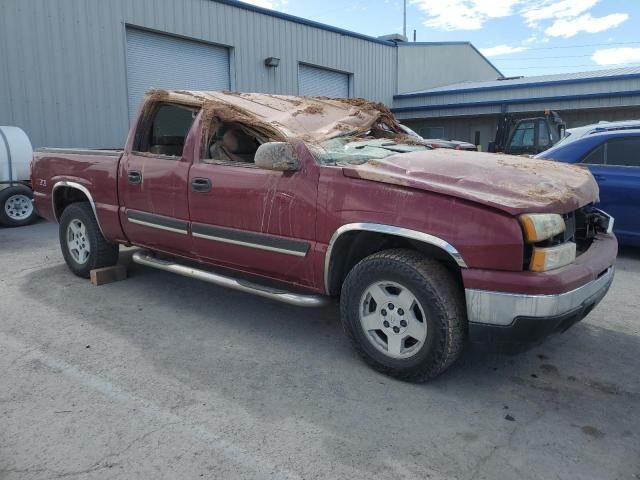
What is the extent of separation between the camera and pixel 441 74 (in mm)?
28391

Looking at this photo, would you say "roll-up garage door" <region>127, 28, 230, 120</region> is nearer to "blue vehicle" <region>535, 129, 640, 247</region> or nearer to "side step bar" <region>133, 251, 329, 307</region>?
"side step bar" <region>133, 251, 329, 307</region>

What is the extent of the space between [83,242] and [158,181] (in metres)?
1.57

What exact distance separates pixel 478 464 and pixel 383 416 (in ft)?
1.90

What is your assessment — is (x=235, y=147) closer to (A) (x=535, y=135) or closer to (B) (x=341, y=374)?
(B) (x=341, y=374)

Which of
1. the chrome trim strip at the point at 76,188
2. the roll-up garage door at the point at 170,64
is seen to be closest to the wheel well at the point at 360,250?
the chrome trim strip at the point at 76,188

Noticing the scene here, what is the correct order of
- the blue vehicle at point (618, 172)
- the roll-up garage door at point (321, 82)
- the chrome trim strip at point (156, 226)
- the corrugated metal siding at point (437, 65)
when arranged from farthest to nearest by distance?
the corrugated metal siding at point (437, 65)
the roll-up garage door at point (321, 82)
the blue vehicle at point (618, 172)
the chrome trim strip at point (156, 226)

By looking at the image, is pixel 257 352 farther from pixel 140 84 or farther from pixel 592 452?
pixel 140 84

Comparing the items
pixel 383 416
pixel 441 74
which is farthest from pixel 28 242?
pixel 441 74

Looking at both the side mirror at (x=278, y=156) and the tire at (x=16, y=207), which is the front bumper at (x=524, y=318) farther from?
the tire at (x=16, y=207)

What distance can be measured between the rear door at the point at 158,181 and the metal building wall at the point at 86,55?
7.46m

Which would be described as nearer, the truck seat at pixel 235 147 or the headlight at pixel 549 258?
the headlight at pixel 549 258

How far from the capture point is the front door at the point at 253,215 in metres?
3.54

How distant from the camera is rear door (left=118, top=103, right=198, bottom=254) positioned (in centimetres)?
432

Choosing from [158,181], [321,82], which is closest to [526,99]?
[321,82]
